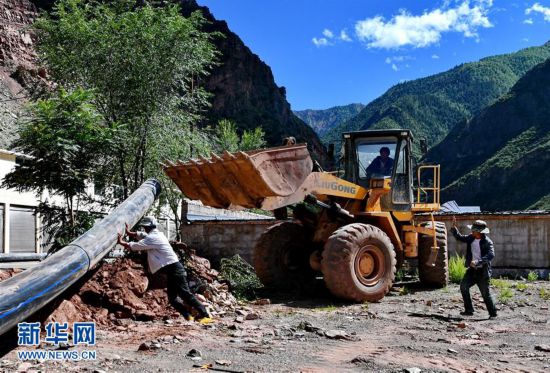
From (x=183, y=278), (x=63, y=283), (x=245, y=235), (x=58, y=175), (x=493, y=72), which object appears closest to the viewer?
(x=63, y=283)

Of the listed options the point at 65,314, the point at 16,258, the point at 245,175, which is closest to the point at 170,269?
the point at 65,314

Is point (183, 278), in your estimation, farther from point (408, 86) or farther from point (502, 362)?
point (408, 86)

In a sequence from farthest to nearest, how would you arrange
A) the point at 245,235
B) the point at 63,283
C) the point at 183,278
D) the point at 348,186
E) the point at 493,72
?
the point at 493,72 < the point at 245,235 < the point at 348,186 < the point at 183,278 < the point at 63,283

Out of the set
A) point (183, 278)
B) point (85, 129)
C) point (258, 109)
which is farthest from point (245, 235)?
point (258, 109)

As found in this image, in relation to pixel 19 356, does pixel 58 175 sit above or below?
above

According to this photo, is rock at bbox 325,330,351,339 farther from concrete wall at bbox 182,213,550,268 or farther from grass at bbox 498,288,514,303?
concrete wall at bbox 182,213,550,268

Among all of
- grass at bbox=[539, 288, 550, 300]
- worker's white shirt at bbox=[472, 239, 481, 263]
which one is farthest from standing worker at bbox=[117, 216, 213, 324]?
grass at bbox=[539, 288, 550, 300]

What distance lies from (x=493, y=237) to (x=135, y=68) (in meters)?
11.1

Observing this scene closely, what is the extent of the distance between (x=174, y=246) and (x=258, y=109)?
213 ft

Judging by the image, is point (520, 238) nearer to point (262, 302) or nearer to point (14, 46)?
point (262, 302)

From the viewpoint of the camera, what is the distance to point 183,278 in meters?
7.39

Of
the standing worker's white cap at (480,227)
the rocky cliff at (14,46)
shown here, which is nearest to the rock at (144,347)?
the standing worker's white cap at (480,227)

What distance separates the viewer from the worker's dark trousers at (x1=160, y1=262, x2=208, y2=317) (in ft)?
24.2

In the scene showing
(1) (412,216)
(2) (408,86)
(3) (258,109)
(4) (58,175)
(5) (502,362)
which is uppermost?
(2) (408,86)
